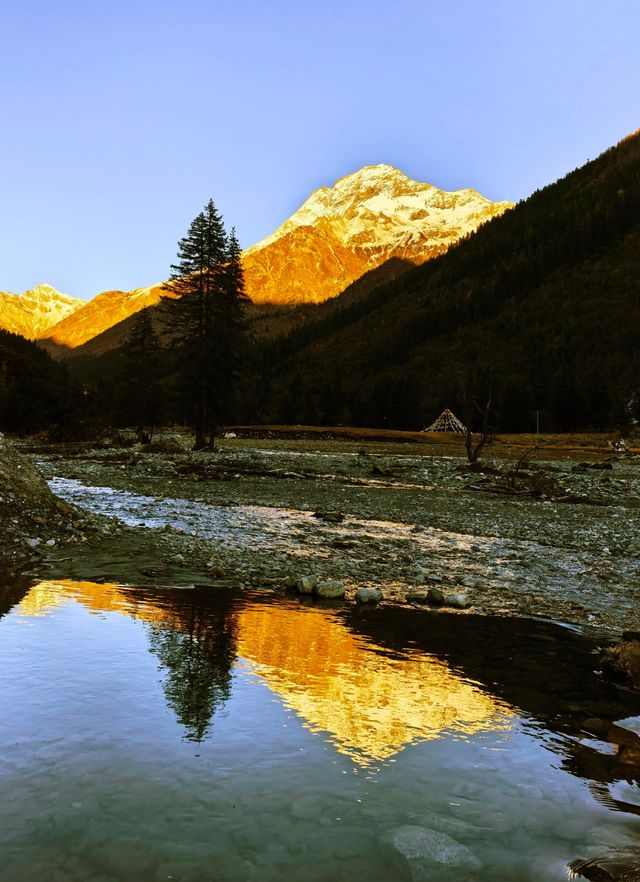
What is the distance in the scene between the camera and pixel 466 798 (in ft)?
10.9

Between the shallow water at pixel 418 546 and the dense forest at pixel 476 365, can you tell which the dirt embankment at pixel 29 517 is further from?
the dense forest at pixel 476 365

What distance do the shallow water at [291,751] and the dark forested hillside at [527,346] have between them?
7721 centimetres

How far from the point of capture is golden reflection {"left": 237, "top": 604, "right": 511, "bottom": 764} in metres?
4.16

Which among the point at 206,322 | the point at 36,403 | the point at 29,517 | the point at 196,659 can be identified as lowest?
the point at 196,659

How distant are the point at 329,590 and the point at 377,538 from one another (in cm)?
535

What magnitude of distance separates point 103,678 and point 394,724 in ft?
7.50

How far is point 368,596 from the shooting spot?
8.13m

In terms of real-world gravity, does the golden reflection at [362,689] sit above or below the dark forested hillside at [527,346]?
below

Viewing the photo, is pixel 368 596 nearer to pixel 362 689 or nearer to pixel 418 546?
pixel 362 689

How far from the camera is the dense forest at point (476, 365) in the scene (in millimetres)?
66562

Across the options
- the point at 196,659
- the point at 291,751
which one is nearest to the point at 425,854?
the point at 291,751

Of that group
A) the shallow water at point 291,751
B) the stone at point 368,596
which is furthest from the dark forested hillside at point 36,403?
the shallow water at point 291,751

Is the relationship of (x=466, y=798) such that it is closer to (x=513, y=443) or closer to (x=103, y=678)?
(x=103, y=678)

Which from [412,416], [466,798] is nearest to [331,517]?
[466,798]
